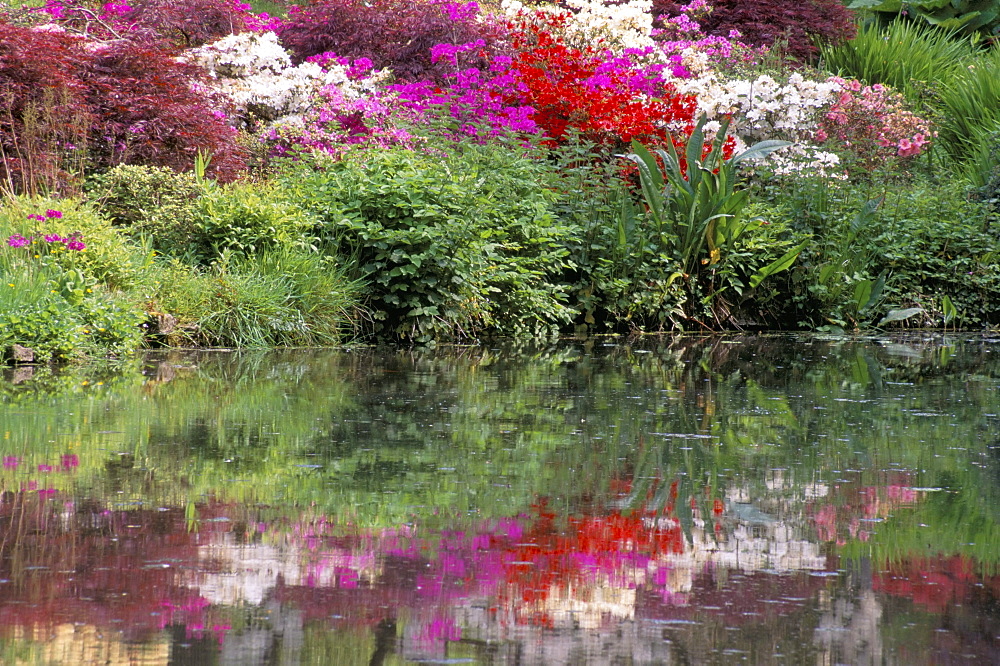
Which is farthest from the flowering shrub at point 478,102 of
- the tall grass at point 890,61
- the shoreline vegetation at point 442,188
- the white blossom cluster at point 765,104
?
the tall grass at point 890,61

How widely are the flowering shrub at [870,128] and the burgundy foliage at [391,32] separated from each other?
4.26 m

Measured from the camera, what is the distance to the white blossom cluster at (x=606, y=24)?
578 inches

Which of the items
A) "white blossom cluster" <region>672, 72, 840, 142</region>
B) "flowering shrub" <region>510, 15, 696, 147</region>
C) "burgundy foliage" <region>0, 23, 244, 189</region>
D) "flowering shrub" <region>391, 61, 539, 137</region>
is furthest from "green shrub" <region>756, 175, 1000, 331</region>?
"burgundy foliage" <region>0, 23, 244, 189</region>

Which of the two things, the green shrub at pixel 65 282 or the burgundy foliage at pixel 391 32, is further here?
the burgundy foliage at pixel 391 32

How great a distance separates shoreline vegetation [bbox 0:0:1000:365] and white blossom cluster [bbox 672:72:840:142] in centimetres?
3

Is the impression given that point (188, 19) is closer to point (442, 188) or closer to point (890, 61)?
point (442, 188)

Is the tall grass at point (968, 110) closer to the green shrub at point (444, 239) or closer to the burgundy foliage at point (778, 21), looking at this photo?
the burgundy foliage at point (778, 21)

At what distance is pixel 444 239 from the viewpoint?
26.8ft

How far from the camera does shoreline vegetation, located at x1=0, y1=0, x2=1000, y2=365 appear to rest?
7.93 metres

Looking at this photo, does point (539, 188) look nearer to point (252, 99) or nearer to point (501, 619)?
point (252, 99)

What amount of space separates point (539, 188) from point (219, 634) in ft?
25.6

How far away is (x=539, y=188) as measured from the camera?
31.3 ft

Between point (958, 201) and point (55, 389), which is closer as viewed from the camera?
point (55, 389)

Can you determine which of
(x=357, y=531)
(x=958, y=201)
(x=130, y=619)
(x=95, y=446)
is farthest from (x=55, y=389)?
(x=958, y=201)
